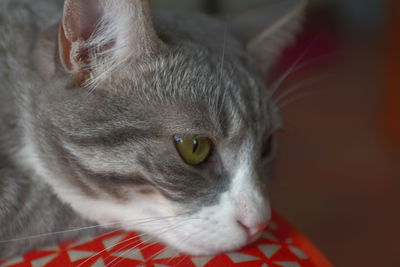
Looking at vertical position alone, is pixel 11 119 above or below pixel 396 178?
above

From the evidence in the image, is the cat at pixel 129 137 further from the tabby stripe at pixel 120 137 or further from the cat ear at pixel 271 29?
the cat ear at pixel 271 29

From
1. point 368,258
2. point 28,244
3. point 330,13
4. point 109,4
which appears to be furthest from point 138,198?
point 330,13

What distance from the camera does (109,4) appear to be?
0.88m

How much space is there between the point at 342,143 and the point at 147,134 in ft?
5.93

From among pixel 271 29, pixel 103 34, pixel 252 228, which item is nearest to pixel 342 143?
pixel 271 29

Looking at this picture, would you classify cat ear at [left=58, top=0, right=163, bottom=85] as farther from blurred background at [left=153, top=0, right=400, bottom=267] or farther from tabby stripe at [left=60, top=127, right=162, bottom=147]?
blurred background at [left=153, top=0, right=400, bottom=267]

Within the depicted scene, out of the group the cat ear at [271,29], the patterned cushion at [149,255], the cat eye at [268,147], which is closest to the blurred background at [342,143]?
the cat ear at [271,29]

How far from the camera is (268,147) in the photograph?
3.72 feet

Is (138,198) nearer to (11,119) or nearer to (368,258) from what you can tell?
(11,119)

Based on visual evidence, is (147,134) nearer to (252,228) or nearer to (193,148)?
(193,148)

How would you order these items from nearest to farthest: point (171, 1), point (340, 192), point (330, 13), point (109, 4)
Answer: point (109, 4) < point (340, 192) < point (171, 1) < point (330, 13)

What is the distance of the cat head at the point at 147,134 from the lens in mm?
901

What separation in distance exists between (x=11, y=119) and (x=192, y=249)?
49 centimetres

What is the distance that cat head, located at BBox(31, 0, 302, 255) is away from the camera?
901 mm
